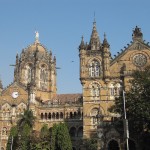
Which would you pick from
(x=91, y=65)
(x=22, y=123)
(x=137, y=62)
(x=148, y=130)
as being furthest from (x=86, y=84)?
(x=148, y=130)

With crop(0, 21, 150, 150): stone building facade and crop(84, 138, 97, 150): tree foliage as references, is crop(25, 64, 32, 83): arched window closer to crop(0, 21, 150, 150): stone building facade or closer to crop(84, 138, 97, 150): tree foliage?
crop(0, 21, 150, 150): stone building facade

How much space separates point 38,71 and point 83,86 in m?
21.9

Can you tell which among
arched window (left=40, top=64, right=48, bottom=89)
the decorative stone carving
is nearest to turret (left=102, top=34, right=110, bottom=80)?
the decorative stone carving

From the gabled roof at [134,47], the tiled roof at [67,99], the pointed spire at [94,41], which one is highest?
the pointed spire at [94,41]

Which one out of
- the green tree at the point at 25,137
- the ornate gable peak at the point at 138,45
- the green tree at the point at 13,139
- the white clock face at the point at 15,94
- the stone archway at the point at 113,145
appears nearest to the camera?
the stone archway at the point at 113,145

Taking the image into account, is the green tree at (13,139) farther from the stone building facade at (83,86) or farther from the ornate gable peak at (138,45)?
the ornate gable peak at (138,45)

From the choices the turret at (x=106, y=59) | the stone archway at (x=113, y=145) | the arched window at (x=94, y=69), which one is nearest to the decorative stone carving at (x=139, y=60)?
the turret at (x=106, y=59)

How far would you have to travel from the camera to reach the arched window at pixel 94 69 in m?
62.9

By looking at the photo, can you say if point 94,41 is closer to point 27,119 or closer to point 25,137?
point 27,119

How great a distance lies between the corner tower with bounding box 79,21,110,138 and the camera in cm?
6106

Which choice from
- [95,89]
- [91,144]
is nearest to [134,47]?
[95,89]

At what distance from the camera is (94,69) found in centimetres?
6334

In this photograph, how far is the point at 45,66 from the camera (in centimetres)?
8381

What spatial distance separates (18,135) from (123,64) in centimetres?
2270
